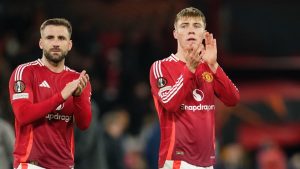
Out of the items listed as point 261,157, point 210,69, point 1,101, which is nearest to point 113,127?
point 1,101

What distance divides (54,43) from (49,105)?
63 centimetres

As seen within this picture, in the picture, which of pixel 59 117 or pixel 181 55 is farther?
pixel 181 55

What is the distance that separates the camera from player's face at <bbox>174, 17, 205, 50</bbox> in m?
8.61

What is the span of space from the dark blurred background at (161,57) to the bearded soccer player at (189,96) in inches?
168

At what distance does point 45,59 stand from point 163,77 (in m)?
1.04

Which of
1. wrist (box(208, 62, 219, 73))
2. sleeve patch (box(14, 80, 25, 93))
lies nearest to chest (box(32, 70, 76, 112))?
sleeve patch (box(14, 80, 25, 93))

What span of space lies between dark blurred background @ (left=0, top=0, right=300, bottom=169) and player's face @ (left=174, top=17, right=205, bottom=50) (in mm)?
4423

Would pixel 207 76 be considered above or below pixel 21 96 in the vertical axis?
above

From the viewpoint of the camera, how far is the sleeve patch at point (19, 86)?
852 cm

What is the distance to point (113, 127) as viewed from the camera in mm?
13391

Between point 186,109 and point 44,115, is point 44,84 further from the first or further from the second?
point 186,109

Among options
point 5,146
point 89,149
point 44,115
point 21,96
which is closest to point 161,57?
point 5,146

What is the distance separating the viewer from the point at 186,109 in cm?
862

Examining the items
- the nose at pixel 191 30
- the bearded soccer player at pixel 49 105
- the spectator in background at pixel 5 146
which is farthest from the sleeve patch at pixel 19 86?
the spectator in background at pixel 5 146
